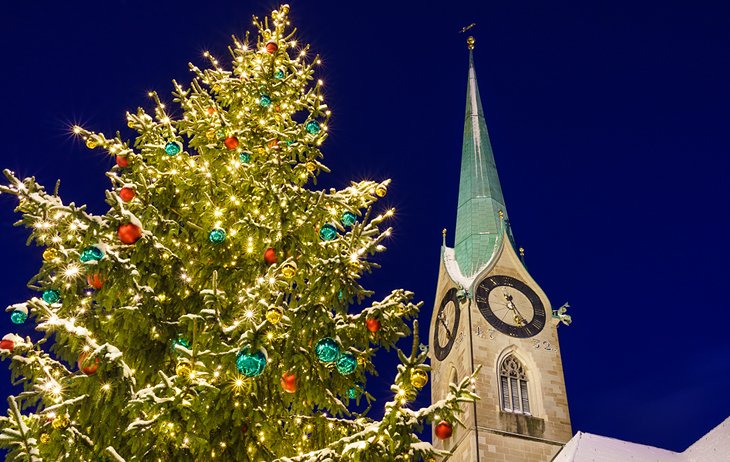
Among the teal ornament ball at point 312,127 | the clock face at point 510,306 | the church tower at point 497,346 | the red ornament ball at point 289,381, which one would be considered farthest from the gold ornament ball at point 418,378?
the clock face at point 510,306

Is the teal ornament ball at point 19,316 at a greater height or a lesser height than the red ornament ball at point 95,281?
lesser

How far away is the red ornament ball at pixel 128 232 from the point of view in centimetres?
548

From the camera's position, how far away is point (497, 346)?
27.6 metres

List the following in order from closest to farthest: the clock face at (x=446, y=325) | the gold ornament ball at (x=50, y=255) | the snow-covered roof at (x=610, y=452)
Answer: the gold ornament ball at (x=50, y=255), the snow-covered roof at (x=610, y=452), the clock face at (x=446, y=325)

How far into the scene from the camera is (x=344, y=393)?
623 cm

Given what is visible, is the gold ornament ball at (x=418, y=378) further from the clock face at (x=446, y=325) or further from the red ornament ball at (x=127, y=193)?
the clock face at (x=446, y=325)

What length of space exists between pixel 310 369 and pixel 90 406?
191 cm

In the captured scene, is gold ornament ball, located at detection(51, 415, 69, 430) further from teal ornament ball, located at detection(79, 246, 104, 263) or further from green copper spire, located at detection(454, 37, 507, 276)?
green copper spire, located at detection(454, 37, 507, 276)

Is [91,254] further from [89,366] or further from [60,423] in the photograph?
[60,423]

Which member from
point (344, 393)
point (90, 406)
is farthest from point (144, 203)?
point (344, 393)

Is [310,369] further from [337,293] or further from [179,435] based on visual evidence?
[179,435]

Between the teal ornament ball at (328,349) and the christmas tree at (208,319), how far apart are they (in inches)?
0.5

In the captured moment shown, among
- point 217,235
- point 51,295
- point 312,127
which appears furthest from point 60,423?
point 312,127

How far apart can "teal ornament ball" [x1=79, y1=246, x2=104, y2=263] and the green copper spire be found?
87.7 feet
